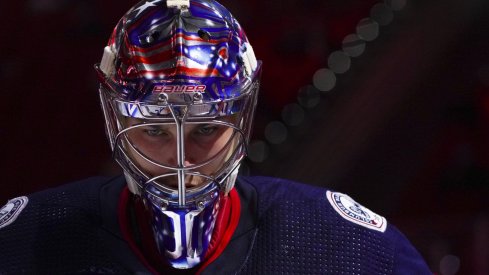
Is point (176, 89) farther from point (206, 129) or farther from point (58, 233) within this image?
point (58, 233)

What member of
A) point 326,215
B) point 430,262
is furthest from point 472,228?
point 326,215

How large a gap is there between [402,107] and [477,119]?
201mm

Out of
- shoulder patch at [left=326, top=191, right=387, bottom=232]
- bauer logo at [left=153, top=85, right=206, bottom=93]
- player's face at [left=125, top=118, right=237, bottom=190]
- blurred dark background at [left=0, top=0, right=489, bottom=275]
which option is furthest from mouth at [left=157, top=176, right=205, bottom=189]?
blurred dark background at [left=0, top=0, right=489, bottom=275]

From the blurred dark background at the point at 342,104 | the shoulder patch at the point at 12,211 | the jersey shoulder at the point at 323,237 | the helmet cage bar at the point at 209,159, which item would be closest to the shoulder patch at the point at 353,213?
the jersey shoulder at the point at 323,237

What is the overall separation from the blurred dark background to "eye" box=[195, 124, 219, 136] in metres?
1.11

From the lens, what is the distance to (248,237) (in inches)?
63.0

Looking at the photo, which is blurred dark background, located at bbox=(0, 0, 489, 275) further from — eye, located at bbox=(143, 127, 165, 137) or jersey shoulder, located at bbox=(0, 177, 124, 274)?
eye, located at bbox=(143, 127, 165, 137)

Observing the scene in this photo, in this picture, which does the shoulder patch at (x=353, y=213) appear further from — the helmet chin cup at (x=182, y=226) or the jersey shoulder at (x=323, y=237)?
the helmet chin cup at (x=182, y=226)

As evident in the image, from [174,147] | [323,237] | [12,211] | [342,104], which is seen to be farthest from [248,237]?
[342,104]

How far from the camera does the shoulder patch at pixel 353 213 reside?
5.45ft

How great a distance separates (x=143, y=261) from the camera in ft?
5.11

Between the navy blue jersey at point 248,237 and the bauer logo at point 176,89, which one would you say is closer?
the bauer logo at point 176,89

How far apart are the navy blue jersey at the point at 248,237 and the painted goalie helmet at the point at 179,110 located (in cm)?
7

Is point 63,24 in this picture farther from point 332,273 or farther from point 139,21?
point 332,273
